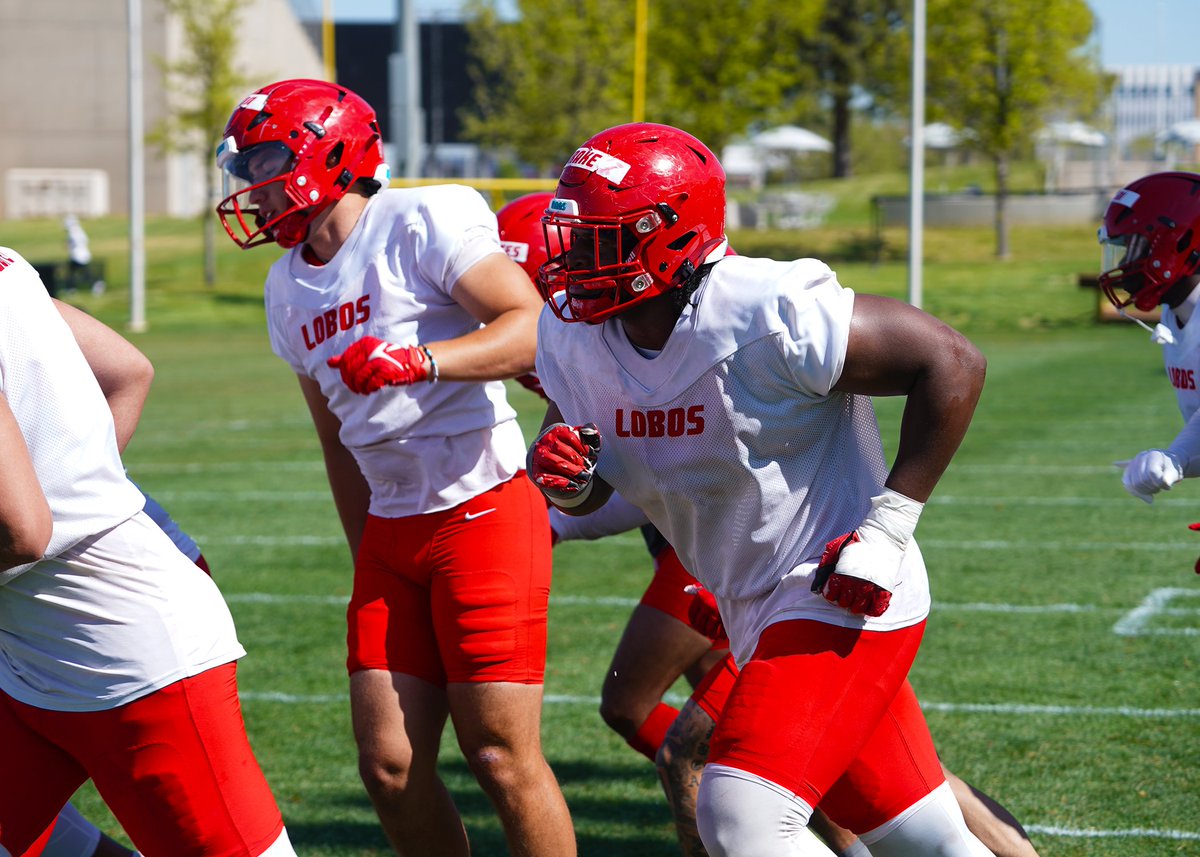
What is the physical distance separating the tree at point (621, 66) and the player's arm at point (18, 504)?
2829 cm

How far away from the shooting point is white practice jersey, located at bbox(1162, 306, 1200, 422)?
4254 millimetres

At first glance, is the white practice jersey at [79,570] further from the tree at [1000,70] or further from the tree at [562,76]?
the tree at [1000,70]

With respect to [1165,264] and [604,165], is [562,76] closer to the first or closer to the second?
[1165,264]

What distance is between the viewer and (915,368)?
9.64 feet

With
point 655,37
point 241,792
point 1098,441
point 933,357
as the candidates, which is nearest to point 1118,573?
point 1098,441

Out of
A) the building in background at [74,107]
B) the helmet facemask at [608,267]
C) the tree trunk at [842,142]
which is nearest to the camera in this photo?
the helmet facemask at [608,267]

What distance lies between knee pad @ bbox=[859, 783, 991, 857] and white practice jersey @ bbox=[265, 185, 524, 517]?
4.54ft

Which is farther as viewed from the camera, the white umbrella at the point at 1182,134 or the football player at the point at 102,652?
the white umbrella at the point at 1182,134

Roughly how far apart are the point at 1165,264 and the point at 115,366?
2.92 metres

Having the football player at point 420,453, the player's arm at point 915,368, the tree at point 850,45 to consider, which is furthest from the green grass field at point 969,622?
the tree at point 850,45

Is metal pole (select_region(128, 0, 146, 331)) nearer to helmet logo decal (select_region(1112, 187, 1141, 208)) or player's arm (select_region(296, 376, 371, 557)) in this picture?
player's arm (select_region(296, 376, 371, 557))

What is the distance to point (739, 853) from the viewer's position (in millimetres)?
2818

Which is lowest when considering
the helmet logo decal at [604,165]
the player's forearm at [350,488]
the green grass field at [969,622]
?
the green grass field at [969,622]

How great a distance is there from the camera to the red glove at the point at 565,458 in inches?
120
